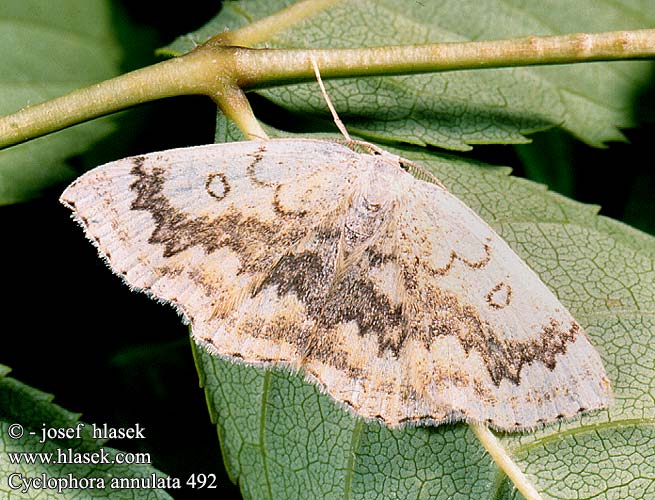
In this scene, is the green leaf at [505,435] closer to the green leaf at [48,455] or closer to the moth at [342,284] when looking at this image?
the moth at [342,284]

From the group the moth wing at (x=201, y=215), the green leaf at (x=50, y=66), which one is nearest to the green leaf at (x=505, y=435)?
the moth wing at (x=201, y=215)

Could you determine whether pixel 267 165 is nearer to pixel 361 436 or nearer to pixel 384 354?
pixel 384 354

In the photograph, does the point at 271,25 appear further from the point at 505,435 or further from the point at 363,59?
the point at 505,435

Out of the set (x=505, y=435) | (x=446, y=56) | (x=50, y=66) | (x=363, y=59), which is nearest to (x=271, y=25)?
(x=363, y=59)

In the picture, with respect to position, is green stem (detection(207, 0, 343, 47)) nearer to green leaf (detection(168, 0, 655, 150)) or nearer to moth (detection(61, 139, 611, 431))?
green leaf (detection(168, 0, 655, 150))

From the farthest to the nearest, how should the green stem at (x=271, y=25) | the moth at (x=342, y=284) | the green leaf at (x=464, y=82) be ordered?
1. the green leaf at (x=464, y=82)
2. the green stem at (x=271, y=25)
3. the moth at (x=342, y=284)

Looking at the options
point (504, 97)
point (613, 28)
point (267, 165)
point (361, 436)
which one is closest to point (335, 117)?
point (267, 165)

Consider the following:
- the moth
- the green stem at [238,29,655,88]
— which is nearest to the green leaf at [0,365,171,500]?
the moth
